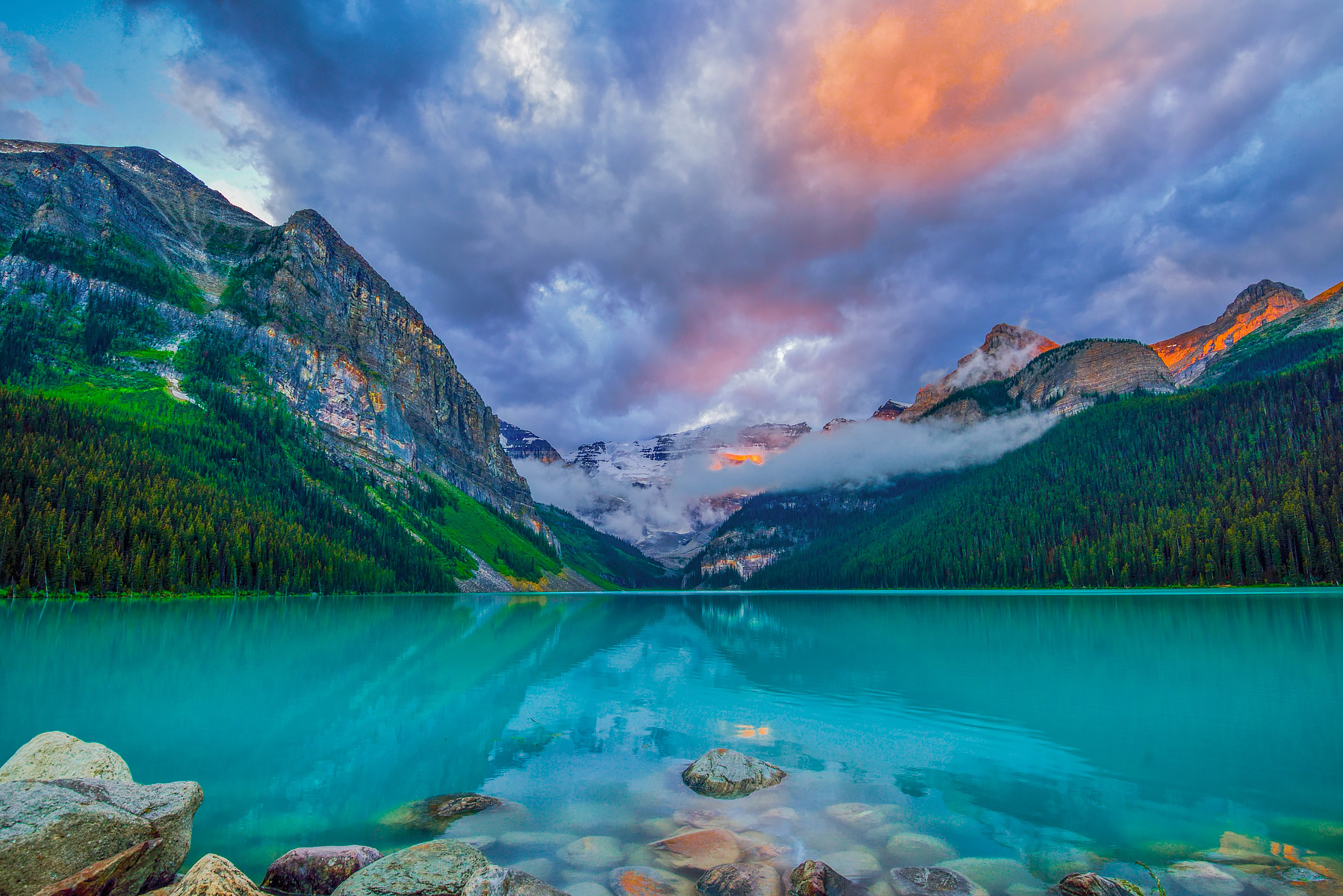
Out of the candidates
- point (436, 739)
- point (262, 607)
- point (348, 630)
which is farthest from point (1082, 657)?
point (262, 607)

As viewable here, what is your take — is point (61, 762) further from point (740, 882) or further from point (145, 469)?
point (145, 469)

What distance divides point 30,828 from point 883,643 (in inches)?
1953

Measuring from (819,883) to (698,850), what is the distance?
2.92 meters

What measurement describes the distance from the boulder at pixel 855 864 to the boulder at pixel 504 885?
17.5ft

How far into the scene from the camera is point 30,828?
300 inches

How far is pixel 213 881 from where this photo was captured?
23.8 ft

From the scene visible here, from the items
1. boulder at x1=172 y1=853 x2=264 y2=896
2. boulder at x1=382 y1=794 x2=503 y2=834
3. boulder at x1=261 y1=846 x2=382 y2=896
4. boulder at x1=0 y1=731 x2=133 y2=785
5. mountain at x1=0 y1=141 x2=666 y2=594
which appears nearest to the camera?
boulder at x1=172 y1=853 x2=264 y2=896

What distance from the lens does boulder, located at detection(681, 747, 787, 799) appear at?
15859 mm

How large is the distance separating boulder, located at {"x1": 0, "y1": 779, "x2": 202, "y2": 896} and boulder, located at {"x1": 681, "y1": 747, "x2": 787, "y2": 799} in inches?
439

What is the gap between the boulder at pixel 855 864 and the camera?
1091 centimetres

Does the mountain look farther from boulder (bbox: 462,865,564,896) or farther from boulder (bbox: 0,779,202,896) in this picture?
boulder (bbox: 462,865,564,896)

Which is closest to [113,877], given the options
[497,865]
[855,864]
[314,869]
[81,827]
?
[81,827]

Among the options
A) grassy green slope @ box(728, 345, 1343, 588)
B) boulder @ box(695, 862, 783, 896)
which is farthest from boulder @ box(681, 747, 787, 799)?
grassy green slope @ box(728, 345, 1343, 588)

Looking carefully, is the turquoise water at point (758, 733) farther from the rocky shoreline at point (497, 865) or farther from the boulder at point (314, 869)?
the boulder at point (314, 869)
